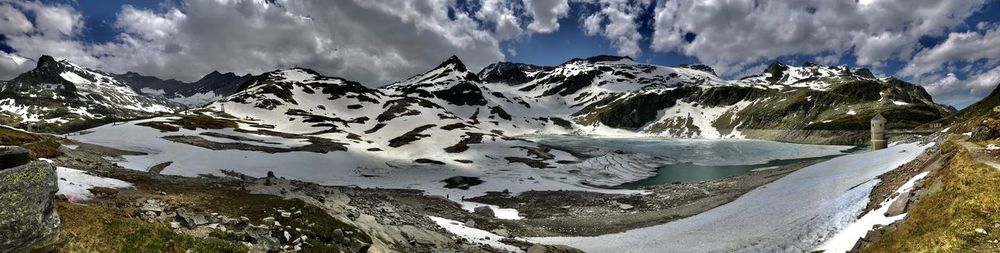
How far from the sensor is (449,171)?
93625 millimetres

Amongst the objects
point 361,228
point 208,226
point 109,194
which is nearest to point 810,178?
point 361,228

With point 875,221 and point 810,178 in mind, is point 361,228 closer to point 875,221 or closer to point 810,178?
point 875,221

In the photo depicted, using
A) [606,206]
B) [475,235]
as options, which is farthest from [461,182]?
[475,235]

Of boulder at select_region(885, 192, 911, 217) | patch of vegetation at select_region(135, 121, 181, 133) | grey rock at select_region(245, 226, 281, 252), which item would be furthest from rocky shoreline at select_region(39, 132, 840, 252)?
patch of vegetation at select_region(135, 121, 181, 133)

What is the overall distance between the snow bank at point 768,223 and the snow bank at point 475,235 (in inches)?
172

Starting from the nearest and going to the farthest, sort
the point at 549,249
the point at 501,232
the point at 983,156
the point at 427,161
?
the point at 983,156 < the point at 549,249 < the point at 501,232 < the point at 427,161

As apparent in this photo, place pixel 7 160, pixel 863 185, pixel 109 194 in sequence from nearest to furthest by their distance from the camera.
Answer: pixel 7 160
pixel 109 194
pixel 863 185

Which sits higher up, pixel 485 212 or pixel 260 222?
pixel 260 222

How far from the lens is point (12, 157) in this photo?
13.8m

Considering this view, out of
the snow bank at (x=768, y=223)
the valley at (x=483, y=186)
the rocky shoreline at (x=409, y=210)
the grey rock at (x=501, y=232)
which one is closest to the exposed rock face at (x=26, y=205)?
the valley at (x=483, y=186)

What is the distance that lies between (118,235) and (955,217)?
31.4m

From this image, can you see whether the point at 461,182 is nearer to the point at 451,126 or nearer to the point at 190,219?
the point at 190,219

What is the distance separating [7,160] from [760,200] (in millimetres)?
51032

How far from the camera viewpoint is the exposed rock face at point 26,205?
1241cm
